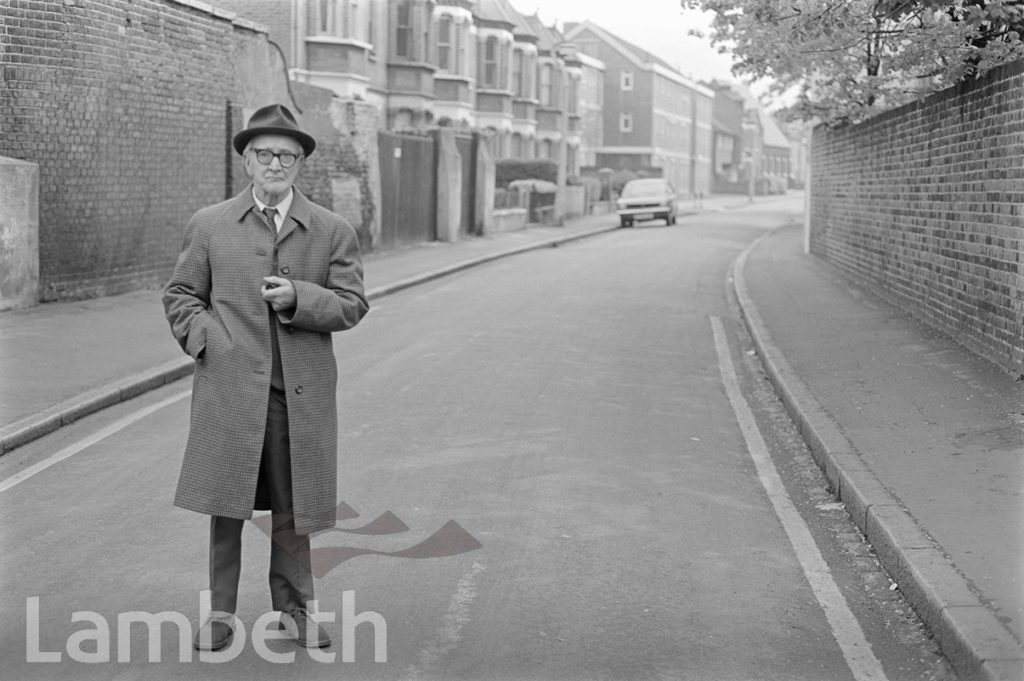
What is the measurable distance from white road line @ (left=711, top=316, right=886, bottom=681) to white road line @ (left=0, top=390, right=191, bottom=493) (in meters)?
4.45

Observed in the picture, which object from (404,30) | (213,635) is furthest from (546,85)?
(213,635)

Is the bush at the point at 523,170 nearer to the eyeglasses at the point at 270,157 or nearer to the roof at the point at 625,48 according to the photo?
the roof at the point at 625,48

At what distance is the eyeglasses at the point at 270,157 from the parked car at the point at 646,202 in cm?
4250

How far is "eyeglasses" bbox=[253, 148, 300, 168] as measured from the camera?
5133 mm

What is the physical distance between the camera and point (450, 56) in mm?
50281

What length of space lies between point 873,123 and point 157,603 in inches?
629

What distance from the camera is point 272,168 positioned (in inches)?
203

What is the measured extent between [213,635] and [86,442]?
4.64 metres

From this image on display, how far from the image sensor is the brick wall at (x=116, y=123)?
1588cm

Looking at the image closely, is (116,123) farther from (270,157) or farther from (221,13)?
(270,157)

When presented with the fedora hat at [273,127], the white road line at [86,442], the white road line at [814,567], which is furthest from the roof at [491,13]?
the fedora hat at [273,127]

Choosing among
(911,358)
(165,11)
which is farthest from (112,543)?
(165,11)

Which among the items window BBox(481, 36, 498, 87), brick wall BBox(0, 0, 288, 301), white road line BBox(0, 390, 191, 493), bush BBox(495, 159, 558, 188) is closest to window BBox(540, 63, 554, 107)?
window BBox(481, 36, 498, 87)

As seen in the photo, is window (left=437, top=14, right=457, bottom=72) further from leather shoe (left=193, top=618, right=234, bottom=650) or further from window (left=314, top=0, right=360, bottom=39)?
leather shoe (left=193, top=618, right=234, bottom=650)
